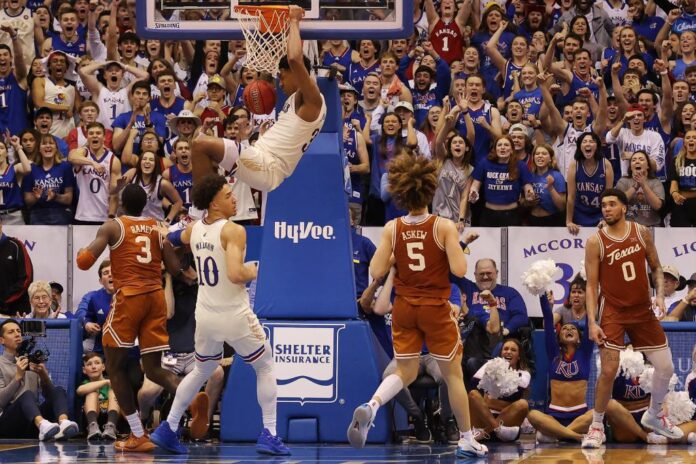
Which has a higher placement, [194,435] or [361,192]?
[361,192]

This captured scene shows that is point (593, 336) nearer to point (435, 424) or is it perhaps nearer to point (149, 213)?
point (435, 424)

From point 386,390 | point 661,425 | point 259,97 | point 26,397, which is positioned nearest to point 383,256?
point 386,390

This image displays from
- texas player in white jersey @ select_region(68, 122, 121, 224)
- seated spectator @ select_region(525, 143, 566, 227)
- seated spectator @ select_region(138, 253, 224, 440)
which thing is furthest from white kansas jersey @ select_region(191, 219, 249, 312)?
seated spectator @ select_region(525, 143, 566, 227)

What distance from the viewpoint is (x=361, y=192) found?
55.2 ft

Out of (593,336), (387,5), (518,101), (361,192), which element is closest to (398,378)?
(593,336)

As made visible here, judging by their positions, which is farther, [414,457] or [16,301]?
[16,301]

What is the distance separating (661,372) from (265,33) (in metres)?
4.60

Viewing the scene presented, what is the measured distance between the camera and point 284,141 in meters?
11.9

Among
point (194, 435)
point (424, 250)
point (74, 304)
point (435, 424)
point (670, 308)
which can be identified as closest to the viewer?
point (424, 250)

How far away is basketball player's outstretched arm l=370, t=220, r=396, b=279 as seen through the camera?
1110 cm

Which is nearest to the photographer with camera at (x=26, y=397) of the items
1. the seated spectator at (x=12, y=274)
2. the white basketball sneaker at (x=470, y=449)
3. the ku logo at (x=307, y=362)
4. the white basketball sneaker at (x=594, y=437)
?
the seated spectator at (x=12, y=274)

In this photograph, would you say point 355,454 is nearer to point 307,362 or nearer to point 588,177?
point 307,362

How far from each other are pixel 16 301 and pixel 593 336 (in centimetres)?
698

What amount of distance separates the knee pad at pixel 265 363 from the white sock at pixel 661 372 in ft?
11.3
